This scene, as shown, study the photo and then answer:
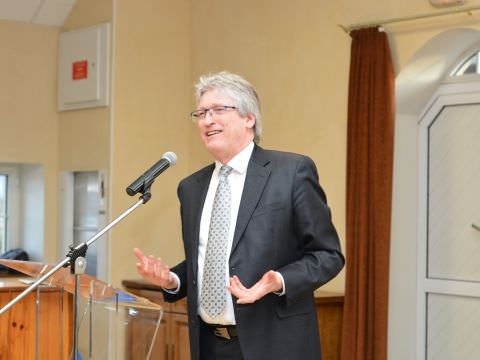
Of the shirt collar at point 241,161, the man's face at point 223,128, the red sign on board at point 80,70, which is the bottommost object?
the shirt collar at point 241,161

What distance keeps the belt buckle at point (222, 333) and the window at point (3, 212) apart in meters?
4.43

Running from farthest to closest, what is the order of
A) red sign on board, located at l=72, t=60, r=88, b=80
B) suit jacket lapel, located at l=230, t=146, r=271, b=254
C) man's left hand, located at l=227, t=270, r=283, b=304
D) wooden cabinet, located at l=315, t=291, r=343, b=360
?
red sign on board, located at l=72, t=60, r=88, b=80, wooden cabinet, located at l=315, t=291, r=343, b=360, suit jacket lapel, located at l=230, t=146, r=271, b=254, man's left hand, located at l=227, t=270, r=283, b=304

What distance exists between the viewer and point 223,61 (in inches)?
250

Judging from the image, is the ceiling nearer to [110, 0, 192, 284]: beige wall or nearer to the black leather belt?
[110, 0, 192, 284]: beige wall

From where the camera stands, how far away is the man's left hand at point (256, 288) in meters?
2.48

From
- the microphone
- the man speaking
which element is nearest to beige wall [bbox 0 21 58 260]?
the man speaking

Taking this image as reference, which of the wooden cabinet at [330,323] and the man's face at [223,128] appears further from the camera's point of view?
the wooden cabinet at [330,323]

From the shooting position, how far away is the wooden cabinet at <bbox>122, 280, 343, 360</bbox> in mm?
5188

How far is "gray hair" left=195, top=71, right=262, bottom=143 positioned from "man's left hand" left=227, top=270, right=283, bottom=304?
0.59 metres

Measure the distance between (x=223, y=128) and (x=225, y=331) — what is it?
653 millimetres

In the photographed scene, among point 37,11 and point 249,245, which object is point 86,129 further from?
point 249,245

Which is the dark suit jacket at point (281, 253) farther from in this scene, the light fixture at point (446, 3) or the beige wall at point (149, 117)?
the beige wall at point (149, 117)

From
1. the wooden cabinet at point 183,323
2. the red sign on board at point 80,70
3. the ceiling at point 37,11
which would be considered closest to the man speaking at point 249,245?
the wooden cabinet at point 183,323

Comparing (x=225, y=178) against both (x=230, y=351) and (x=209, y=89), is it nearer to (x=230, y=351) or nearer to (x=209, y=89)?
(x=209, y=89)
